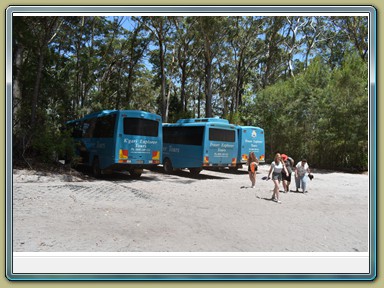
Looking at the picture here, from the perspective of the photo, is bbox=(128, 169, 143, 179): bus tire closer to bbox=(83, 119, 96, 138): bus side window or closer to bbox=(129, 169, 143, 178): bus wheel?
bbox=(129, 169, 143, 178): bus wheel

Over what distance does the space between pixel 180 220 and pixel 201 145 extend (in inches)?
317

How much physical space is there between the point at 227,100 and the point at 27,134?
2788 centimetres

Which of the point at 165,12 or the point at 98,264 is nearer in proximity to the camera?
the point at 98,264

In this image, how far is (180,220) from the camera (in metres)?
6.73

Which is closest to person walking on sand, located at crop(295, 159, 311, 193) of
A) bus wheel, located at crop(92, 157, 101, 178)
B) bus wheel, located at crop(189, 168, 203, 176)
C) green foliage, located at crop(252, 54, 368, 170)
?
green foliage, located at crop(252, 54, 368, 170)

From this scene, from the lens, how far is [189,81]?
3253 centimetres

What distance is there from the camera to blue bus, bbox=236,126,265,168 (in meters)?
16.7

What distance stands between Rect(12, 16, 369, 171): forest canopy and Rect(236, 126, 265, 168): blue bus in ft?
2.30

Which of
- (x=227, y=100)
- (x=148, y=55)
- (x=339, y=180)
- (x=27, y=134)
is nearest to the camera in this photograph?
(x=27, y=134)

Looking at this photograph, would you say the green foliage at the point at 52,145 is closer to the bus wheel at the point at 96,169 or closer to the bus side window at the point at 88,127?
the bus wheel at the point at 96,169

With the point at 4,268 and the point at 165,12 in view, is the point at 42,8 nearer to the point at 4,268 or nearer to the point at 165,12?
the point at 165,12

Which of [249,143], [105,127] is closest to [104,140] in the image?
[105,127]

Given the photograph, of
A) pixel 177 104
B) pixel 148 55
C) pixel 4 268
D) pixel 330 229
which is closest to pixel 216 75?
pixel 177 104

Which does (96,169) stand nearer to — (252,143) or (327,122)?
(252,143)
